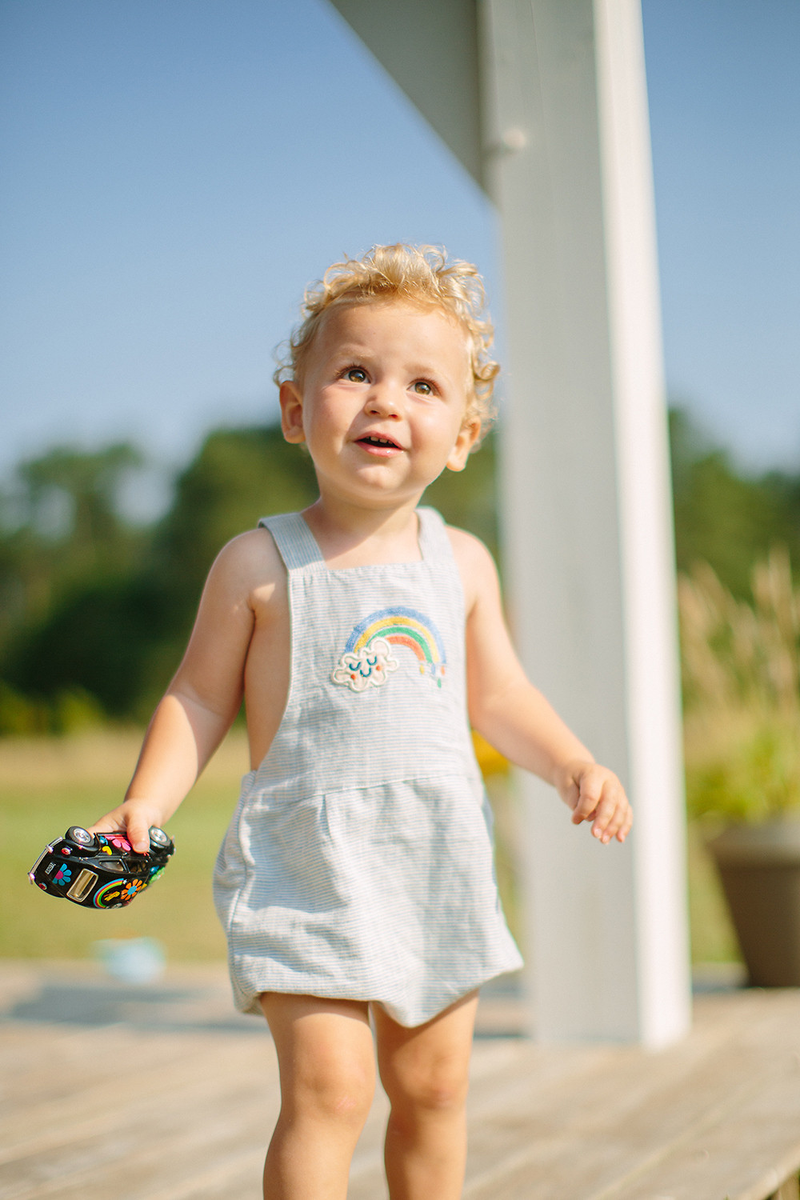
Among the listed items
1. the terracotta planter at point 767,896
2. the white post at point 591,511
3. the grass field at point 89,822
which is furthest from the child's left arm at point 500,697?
the grass field at point 89,822

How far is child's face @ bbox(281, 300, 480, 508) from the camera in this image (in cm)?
124

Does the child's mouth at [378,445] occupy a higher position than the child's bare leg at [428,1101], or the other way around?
the child's mouth at [378,445]

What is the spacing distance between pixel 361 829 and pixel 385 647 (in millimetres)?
217

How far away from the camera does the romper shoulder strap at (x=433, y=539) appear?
139cm

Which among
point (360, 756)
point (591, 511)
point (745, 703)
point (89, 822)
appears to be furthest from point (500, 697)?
point (89, 822)

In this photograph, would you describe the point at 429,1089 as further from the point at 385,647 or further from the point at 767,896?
the point at 767,896

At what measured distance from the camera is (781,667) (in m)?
3.64

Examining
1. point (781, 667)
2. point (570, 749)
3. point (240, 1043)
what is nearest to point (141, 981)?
point (240, 1043)

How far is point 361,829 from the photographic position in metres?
1.24

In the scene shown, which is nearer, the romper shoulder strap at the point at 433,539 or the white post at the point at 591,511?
the romper shoulder strap at the point at 433,539

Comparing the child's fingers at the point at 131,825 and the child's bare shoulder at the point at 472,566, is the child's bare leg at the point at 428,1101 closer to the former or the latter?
the child's fingers at the point at 131,825

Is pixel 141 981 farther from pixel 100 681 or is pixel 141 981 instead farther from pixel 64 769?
pixel 100 681

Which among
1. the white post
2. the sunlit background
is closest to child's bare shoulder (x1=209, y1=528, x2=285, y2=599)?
the white post

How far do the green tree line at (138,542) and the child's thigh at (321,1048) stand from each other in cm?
888
